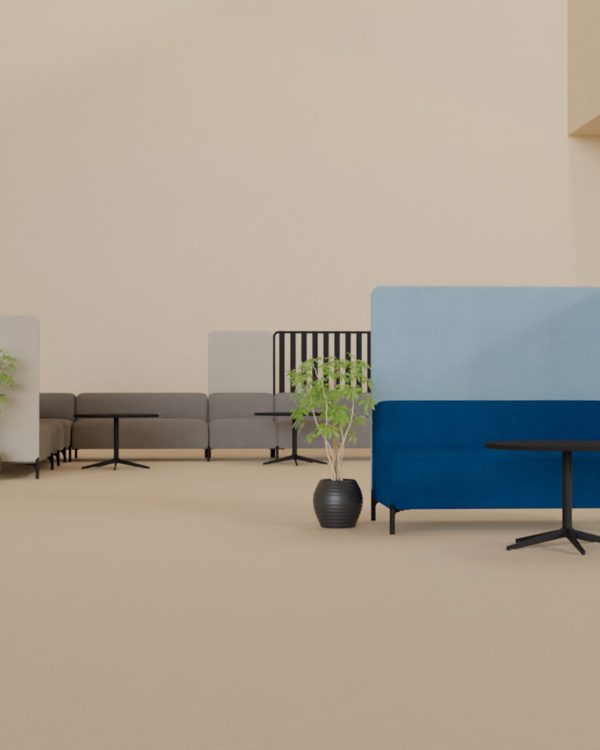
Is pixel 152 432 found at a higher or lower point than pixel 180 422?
lower

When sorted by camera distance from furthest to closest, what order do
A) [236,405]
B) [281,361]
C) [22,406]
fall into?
1. [281,361]
2. [236,405]
3. [22,406]

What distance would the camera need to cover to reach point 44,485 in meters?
8.33

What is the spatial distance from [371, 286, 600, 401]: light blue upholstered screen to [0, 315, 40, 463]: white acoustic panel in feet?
12.3

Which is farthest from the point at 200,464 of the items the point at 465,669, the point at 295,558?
the point at 465,669

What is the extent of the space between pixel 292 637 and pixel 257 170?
411 inches

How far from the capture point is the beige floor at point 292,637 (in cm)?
248

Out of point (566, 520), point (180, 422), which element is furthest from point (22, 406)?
point (566, 520)

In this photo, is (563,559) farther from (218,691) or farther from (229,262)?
(229,262)

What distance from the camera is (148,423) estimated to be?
11.1 metres

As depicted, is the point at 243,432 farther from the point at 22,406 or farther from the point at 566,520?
the point at 566,520

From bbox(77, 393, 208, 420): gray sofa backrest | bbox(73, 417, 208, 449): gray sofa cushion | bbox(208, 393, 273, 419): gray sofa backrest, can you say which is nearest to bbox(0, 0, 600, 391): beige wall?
bbox(77, 393, 208, 420): gray sofa backrest

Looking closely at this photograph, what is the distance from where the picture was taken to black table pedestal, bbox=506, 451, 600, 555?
16.8ft

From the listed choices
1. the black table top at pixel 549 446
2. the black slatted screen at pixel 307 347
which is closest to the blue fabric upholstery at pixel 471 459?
the black table top at pixel 549 446

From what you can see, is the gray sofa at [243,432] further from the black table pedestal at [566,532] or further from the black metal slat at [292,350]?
the black table pedestal at [566,532]
